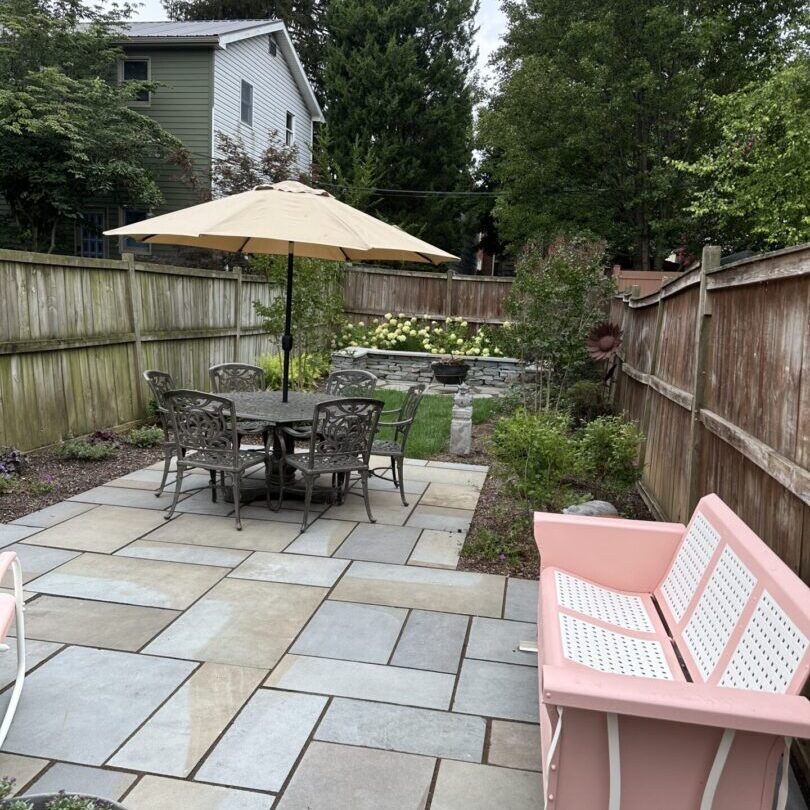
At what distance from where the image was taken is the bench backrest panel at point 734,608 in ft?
5.76

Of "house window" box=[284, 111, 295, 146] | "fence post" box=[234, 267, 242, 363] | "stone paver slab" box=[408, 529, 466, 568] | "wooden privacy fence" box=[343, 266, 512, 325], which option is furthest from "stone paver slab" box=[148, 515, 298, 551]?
"house window" box=[284, 111, 295, 146]

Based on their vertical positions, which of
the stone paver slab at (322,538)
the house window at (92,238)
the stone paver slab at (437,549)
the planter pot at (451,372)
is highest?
the house window at (92,238)

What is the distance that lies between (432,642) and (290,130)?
65.1 ft

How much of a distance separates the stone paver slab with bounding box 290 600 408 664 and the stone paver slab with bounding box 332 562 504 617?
0.12 metres

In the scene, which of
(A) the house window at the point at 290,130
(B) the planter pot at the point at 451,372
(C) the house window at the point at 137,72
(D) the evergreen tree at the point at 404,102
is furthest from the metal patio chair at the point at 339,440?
(A) the house window at the point at 290,130

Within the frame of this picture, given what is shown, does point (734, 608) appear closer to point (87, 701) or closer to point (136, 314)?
point (87, 701)

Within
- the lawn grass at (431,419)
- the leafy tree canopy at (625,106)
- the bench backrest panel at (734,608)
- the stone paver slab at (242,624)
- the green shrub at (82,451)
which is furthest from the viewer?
the leafy tree canopy at (625,106)

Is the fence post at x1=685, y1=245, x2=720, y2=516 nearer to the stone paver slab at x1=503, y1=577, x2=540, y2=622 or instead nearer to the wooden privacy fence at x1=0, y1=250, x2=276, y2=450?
the stone paver slab at x1=503, y1=577, x2=540, y2=622

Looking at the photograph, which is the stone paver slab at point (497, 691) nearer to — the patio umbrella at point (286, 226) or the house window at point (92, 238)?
the patio umbrella at point (286, 226)

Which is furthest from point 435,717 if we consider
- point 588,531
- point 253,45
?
point 253,45

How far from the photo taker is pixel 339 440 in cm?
494

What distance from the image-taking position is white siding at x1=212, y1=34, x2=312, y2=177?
16359mm

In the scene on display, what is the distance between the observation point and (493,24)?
2284cm

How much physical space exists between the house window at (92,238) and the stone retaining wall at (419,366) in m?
8.01
